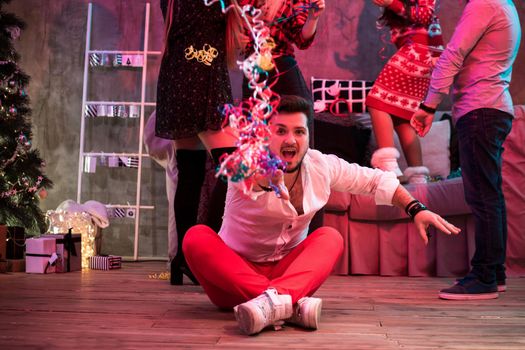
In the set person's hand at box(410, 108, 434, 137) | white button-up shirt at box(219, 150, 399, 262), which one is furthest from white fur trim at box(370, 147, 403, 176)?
white button-up shirt at box(219, 150, 399, 262)

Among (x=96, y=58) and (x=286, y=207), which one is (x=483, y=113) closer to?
(x=286, y=207)

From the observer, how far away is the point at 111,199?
4812 millimetres

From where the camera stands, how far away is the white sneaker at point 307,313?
1864 millimetres

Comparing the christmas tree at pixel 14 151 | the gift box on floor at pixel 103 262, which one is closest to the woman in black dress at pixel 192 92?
the gift box on floor at pixel 103 262

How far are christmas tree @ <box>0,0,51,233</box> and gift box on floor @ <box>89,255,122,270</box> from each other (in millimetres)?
568

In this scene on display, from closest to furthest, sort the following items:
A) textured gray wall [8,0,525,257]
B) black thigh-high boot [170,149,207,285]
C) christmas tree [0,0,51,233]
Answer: black thigh-high boot [170,149,207,285]
christmas tree [0,0,51,233]
textured gray wall [8,0,525,257]

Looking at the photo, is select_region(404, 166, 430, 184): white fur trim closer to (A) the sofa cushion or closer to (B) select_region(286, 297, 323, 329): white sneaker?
(A) the sofa cushion

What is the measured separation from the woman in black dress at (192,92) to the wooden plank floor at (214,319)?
→ 0.46m

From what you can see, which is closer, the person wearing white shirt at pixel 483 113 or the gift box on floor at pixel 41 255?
the person wearing white shirt at pixel 483 113

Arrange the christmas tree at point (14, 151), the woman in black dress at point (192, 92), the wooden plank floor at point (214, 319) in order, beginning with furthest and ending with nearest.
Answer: the christmas tree at point (14, 151) → the woman in black dress at point (192, 92) → the wooden plank floor at point (214, 319)

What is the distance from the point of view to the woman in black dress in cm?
258

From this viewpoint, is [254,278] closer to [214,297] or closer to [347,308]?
[214,297]

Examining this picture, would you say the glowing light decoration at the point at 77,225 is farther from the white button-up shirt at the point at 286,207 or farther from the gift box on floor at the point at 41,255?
the white button-up shirt at the point at 286,207

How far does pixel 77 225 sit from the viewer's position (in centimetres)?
398
